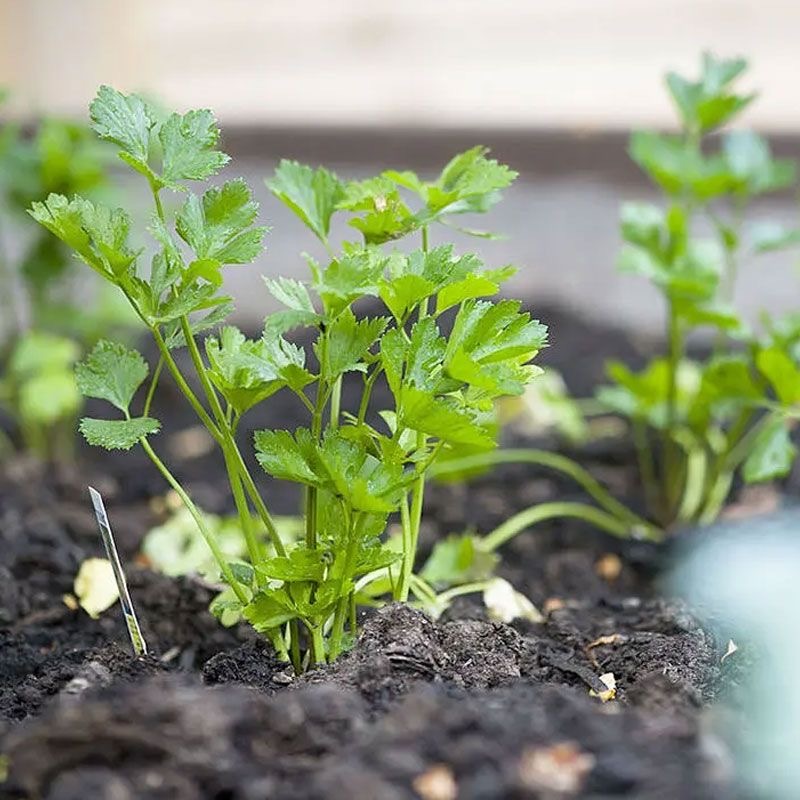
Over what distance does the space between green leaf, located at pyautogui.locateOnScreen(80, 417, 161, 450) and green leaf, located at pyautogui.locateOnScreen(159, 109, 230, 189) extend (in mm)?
161

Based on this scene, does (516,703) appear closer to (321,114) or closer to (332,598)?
(332,598)

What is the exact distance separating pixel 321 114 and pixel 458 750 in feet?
6.25

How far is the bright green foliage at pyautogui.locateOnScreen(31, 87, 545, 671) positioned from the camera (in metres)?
0.71

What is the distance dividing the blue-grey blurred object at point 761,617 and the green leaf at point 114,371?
18.5 inches

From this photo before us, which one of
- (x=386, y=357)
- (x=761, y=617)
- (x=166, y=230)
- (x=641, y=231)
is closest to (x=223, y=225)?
(x=166, y=230)

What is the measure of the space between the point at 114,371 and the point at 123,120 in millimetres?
184

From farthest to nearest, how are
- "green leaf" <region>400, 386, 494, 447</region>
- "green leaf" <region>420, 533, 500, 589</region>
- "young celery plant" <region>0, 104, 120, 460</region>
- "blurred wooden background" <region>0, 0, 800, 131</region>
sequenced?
"blurred wooden background" <region>0, 0, 800, 131</region>, "young celery plant" <region>0, 104, 120, 460</region>, "green leaf" <region>420, 533, 500, 589</region>, "green leaf" <region>400, 386, 494, 447</region>

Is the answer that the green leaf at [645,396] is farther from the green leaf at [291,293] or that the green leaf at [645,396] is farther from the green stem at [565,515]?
the green leaf at [291,293]

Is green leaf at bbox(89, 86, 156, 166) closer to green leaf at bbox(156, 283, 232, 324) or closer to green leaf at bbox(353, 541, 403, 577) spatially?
green leaf at bbox(156, 283, 232, 324)

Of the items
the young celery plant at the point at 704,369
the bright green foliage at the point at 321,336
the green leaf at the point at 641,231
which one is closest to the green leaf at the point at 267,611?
the bright green foliage at the point at 321,336

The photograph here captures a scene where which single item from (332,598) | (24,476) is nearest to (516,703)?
(332,598)

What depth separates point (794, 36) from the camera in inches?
77.8

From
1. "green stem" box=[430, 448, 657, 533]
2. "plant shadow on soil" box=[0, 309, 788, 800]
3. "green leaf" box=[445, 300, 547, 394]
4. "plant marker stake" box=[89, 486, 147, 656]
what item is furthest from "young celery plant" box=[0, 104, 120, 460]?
"green leaf" box=[445, 300, 547, 394]

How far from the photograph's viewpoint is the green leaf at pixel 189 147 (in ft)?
2.41
